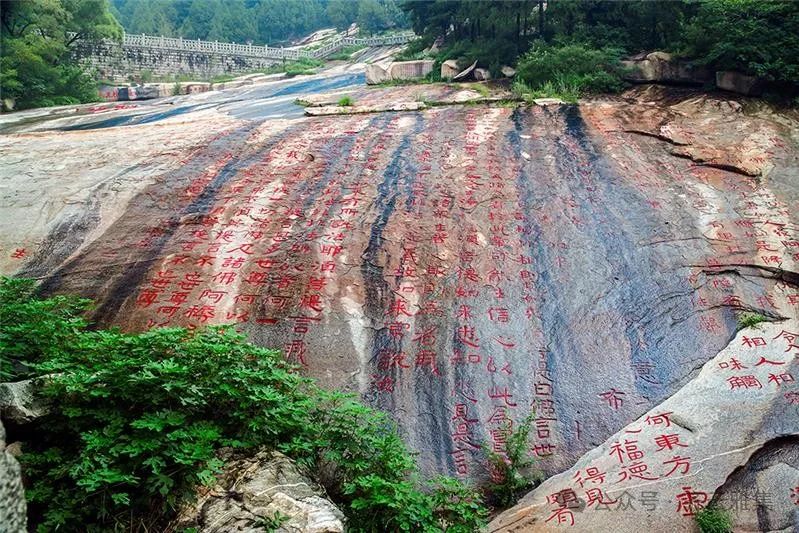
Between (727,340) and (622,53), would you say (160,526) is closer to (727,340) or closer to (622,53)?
(727,340)

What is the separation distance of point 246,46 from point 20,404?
27388mm

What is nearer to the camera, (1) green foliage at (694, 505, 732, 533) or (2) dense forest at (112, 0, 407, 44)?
(1) green foliage at (694, 505, 732, 533)

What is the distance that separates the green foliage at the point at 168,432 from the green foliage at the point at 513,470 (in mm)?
327

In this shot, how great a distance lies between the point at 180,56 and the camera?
24.6 meters

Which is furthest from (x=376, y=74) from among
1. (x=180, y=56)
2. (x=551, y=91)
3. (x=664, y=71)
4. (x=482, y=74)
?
(x=180, y=56)

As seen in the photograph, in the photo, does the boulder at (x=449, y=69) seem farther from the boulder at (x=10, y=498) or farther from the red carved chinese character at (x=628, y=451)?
the boulder at (x=10, y=498)

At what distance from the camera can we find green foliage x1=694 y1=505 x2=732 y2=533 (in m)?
3.08

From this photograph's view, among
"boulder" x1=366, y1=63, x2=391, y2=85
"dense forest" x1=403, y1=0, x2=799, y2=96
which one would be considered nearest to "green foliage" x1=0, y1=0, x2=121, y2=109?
"boulder" x1=366, y1=63, x2=391, y2=85

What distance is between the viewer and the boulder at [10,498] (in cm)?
195

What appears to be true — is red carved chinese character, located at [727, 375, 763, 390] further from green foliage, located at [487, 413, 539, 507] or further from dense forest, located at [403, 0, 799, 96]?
dense forest, located at [403, 0, 799, 96]

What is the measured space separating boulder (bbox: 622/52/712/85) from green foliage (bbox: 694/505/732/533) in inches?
251

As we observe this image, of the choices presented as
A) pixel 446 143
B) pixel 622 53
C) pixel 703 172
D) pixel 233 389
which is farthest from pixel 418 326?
pixel 622 53

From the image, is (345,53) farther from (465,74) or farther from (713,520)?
(713,520)

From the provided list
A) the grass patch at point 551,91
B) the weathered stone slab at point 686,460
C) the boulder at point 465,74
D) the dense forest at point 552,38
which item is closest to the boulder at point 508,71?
the dense forest at point 552,38
